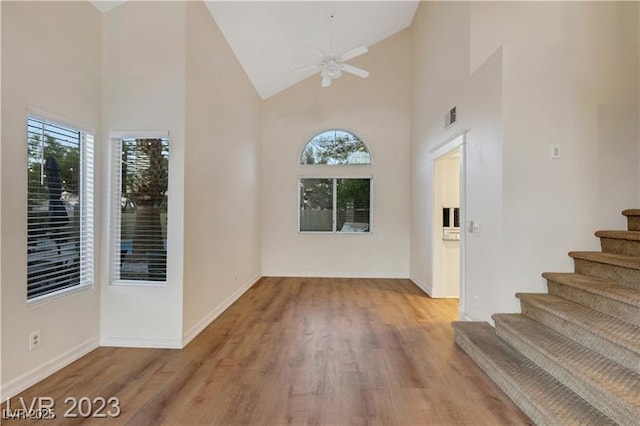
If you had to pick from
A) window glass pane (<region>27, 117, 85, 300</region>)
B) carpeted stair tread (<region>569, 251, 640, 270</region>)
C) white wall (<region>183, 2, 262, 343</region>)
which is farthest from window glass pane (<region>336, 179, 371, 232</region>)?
window glass pane (<region>27, 117, 85, 300</region>)

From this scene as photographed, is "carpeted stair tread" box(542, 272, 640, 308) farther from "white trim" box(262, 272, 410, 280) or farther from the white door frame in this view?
"white trim" box(262, 272, 410, 280)

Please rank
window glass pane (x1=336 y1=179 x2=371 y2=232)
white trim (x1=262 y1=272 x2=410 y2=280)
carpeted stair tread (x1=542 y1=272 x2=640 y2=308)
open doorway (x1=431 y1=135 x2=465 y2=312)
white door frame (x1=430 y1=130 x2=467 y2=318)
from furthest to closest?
1. window glass pane (x1=336 y1=179 x2=371 y2=232)
2. white trim (x1=262 y1=272 x2=410 y2=280)
3. open doorway (x1=431 y1=135 x2=465 y2=312)
4. white door frame (x1=430 y1=130 x2=467 y2=318)
5. carpeted stair tread (x1=542 y1=272 x2=640 y2=308)

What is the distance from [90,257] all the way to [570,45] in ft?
16.6

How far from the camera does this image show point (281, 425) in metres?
1.99

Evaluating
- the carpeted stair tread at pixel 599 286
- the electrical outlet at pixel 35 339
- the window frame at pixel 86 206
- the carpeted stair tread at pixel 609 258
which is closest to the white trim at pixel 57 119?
the window frame at pixel 86 206

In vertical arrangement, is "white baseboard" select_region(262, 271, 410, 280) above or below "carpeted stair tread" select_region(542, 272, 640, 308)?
below

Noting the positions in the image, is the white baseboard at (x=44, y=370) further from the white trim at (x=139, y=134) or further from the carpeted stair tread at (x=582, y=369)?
the carpeted stair tread at (x=582, y=369)

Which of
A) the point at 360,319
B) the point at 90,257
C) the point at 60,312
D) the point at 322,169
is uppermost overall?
the point at 322,169

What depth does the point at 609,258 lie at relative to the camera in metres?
Answer: 2.72

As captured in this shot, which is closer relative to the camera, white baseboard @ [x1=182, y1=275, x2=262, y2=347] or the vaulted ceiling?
white baseboard @ [x1=182, y1=275, x2=262, y2=347]

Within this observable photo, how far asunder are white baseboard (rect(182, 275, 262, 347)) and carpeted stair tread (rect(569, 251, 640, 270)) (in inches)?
151

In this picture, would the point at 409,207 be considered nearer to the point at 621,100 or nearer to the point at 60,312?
the point at 621,100

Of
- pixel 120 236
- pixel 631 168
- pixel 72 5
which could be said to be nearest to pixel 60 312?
pixel 120 236

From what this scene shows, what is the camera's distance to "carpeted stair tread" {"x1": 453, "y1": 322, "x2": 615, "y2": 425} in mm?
1869
